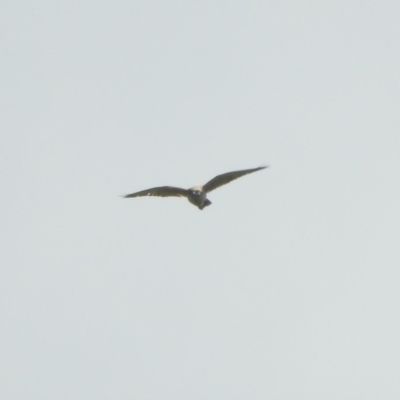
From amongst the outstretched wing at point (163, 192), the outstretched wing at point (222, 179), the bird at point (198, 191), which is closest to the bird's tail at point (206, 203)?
the bird at point (198, 191)

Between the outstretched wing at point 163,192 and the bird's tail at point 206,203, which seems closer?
the bird's tail at point 206,203

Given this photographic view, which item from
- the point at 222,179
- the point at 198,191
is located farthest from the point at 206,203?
the point at 222,179

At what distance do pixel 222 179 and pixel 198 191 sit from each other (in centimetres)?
80

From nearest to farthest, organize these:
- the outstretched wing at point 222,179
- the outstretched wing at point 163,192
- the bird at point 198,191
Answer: the outstretched wing at point 222,179
the bird at point 198,191
the outstretched wing at point 163,192

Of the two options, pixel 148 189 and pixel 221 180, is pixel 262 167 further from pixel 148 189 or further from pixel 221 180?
pixel 148 189

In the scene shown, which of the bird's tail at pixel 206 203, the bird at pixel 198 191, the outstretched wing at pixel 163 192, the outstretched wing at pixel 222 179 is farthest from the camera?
the outstretched wing at pixel 163 192

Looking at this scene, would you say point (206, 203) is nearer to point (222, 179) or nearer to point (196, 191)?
point (196, 191)

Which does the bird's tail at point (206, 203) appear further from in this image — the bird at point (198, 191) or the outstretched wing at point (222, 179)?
the outstretched wing at point (222, 179)

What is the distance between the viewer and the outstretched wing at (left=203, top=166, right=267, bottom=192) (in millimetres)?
26531

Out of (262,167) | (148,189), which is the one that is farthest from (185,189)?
(262,167)

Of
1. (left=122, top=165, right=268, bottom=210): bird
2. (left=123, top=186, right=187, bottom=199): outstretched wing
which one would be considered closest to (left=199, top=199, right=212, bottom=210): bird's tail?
(left=122, top=165, right=268, bottom=210): bird

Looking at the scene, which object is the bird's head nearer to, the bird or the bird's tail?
the bird

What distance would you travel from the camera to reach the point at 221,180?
1064 inches

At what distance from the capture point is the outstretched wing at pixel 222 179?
26.5 m
